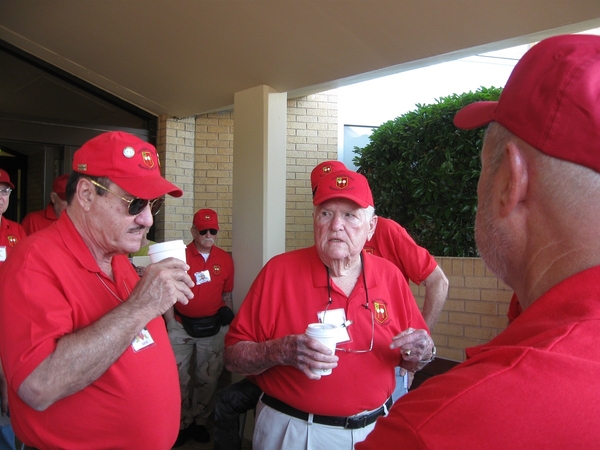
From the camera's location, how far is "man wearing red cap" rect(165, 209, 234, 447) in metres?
5.48

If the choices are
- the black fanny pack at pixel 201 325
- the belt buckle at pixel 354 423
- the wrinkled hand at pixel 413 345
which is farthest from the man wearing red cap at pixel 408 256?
the black fanny pack at pixel 201 325

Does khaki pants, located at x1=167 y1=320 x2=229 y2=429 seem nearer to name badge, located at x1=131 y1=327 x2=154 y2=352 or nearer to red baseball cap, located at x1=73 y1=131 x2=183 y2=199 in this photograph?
name badge, located at x1=131 y1=327 x2=154 y2=352

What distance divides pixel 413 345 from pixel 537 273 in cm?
158

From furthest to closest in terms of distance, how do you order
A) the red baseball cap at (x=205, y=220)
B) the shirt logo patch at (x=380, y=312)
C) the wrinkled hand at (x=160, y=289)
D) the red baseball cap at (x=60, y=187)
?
the red baseball cap at (x=205, y=220) < the red baseball cap at (x=60, y=187) < the shirt logo patch at (x=380, y=312) < the wrinkled hand at (x=160, y=289)

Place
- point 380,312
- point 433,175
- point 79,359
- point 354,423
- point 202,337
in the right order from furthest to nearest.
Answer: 1. point 433,175
2. point 202,337
3. point 380,312
4. point 354,423
5. point 79,359

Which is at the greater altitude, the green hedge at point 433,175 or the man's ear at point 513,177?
the green hedge at point 433,175

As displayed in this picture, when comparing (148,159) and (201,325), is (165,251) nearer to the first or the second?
(148,159)

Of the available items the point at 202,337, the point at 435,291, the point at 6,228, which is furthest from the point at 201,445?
the point at 435,291

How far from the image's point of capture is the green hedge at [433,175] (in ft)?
18.0

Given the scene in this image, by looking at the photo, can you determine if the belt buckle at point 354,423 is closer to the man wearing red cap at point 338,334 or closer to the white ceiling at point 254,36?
the man wearing red cap at point 338,334

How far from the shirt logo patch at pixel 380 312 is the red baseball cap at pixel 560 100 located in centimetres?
178

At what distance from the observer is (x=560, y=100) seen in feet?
2.67

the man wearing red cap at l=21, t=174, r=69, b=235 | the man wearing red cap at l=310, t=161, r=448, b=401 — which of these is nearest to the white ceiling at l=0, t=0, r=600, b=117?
the man wearing red cap at l=310, t=161, r=448, b=401

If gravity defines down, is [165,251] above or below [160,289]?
above
